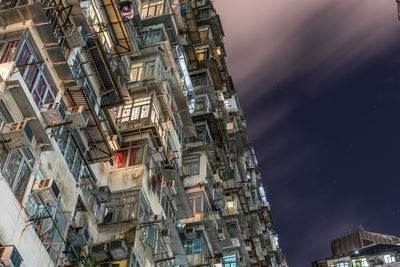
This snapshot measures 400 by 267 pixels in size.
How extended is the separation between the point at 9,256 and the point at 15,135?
3579 mm

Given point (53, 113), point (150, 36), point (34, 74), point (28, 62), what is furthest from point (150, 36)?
point (53, 113)

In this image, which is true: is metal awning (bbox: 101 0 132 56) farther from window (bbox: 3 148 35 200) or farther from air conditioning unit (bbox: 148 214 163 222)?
window (bbox: 3 148 35 200)

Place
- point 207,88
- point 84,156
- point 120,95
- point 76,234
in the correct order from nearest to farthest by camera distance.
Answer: point 76,234
point 84,156
point 120,95
point 207,88

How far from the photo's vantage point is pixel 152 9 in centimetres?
3453

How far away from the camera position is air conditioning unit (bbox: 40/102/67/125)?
Answer: 1658cm

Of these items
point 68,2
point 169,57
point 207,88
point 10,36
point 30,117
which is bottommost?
point 30,117

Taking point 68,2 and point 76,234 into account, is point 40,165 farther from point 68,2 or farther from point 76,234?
point 68,2

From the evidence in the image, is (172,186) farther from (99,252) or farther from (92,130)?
(99,252)

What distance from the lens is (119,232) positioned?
20.1m

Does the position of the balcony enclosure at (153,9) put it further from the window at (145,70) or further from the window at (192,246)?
the window at (192,246)

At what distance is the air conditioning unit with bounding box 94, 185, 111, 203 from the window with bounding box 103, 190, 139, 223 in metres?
0.85

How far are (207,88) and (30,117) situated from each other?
28.9 m

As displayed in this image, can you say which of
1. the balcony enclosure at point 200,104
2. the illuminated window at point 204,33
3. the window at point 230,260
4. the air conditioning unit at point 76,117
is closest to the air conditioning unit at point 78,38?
the air conditioning unit at point 76,117

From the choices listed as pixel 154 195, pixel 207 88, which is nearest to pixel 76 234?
pixel 154 195
